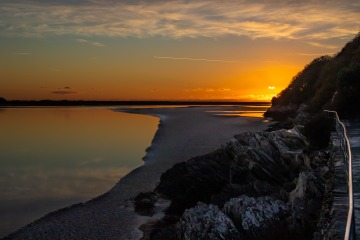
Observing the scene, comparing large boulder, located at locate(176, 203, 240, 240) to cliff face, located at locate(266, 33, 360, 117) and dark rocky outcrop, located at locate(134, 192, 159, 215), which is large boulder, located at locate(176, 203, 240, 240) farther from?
cliff face, located at locate(266, 33, 360, 117)

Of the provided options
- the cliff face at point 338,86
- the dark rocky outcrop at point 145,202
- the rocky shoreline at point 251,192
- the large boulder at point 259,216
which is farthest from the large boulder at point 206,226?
the cliff face at point 338,86

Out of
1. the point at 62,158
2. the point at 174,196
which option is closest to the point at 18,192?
the point at 174,196

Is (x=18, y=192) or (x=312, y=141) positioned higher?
(x=312, y=141)

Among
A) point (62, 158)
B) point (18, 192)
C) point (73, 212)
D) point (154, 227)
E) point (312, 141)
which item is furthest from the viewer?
point (62, 158)

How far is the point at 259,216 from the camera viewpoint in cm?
1284

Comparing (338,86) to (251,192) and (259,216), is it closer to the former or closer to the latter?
(251,192)

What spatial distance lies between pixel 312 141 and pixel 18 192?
669 inches

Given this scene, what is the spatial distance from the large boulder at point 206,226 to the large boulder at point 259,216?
40cm

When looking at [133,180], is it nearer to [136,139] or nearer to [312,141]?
[312,141]

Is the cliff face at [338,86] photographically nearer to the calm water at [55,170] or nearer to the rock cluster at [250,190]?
the rock cluster at [250,190]

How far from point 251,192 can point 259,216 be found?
4780 mm

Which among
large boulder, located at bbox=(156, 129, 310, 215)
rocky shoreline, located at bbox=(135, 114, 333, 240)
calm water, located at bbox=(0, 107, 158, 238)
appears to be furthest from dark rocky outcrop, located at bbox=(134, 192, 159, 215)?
calm water, located at bbox=(0, 107, 158, 238)

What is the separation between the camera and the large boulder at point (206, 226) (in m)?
12.4

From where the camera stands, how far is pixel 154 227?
17047 mm
